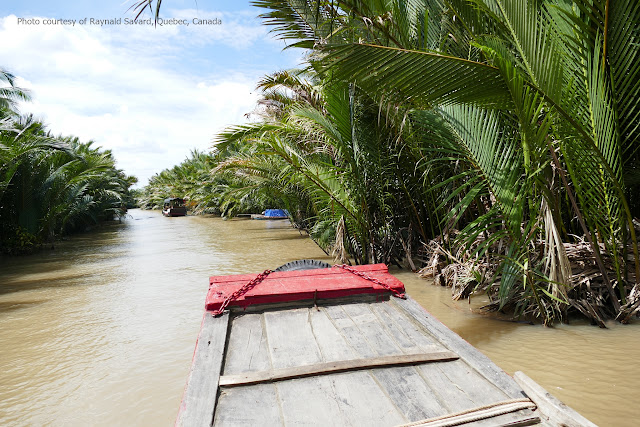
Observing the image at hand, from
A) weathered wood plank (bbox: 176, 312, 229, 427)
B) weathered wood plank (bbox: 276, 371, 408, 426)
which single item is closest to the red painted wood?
weathered wood plank (bbox: 176, 312, 229, 427)

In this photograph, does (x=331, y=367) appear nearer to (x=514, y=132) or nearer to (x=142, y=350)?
(x=142, y=350)

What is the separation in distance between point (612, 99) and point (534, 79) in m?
0.69

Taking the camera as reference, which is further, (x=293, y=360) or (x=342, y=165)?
(x=342, y=165)

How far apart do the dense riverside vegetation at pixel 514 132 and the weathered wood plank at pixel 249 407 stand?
2.29 m

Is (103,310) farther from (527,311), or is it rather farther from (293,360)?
(527,311)

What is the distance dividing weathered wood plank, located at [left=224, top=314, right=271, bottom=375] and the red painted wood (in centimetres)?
15

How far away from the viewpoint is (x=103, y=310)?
596 cm

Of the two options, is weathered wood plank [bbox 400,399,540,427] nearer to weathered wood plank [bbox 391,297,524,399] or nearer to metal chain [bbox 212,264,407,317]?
weathered wood plank [bbox 391,297,524,399]

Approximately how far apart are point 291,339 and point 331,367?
484 millimetres

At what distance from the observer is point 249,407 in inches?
69.9

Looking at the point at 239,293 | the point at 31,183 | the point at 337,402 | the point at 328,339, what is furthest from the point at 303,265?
the point at 31,183

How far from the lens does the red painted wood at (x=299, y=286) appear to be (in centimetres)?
293

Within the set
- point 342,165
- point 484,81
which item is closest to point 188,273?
point 342,165

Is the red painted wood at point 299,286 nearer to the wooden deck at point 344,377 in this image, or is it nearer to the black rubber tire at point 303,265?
the wooden deck at point 344,377
